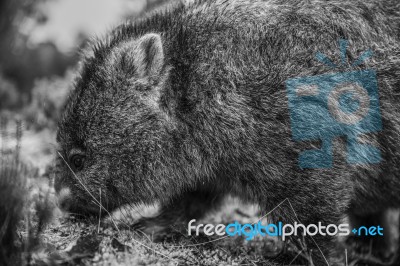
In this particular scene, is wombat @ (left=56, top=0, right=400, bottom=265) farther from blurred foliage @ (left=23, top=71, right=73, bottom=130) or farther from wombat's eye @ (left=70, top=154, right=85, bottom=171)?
blurred foliage @ (left=23, top=71, right=73, bottom=130)

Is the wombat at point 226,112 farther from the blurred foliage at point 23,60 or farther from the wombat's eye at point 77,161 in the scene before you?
the blurred foliage at point 23,60

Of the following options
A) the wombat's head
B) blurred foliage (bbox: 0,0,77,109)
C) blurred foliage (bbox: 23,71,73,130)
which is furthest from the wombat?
blurred foliage (bbox: 23,71,73,130)

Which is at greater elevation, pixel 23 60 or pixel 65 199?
pixel 23 60

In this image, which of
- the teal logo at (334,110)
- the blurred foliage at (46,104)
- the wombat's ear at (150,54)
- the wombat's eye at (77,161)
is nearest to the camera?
the teal logo at (334,110)

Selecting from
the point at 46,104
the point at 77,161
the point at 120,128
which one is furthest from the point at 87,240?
the point at 46,104

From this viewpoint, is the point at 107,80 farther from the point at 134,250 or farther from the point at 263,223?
the point at 263,223

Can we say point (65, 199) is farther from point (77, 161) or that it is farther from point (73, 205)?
point (77, 161)

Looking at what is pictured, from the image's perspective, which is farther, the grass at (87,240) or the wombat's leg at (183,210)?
the wombat's leg at (183,210)

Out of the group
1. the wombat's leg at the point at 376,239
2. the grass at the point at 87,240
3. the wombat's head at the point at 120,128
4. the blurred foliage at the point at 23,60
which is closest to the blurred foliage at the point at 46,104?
the blurred foliage at the point at 23,60
